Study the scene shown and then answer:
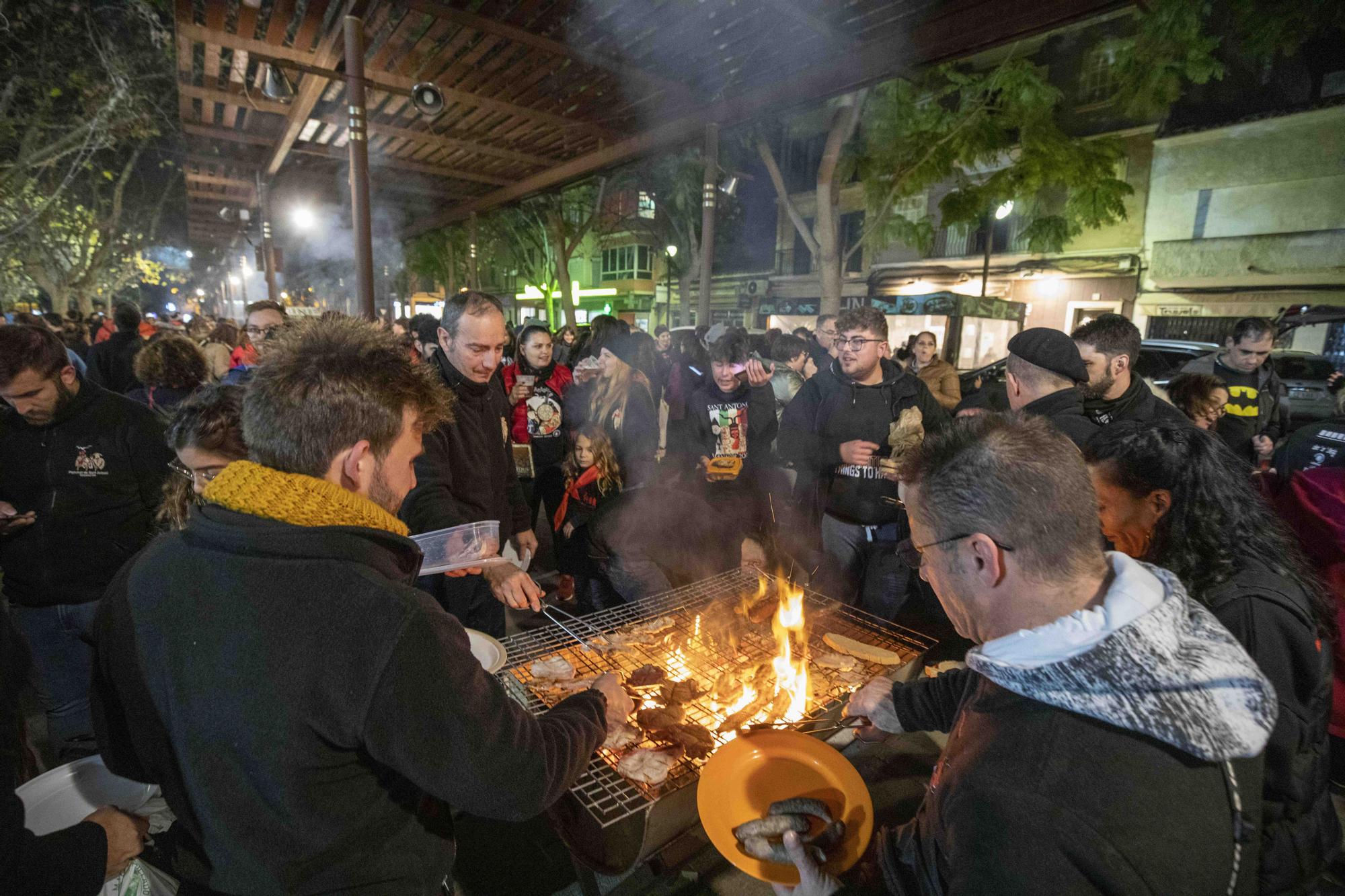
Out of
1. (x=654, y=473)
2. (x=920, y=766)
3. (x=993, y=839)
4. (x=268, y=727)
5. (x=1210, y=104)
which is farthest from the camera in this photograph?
(x=1210, y=104)

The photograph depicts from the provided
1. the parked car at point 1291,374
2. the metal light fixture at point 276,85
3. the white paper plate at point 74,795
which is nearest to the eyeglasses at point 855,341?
the white paper plate at point 74,795

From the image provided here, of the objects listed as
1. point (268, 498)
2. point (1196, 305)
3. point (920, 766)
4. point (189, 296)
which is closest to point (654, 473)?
point (920, 766)

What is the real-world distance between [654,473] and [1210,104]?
2551 cm

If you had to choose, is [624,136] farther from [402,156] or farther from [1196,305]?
[1196,305]

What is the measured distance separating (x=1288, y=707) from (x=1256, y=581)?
0.36 m

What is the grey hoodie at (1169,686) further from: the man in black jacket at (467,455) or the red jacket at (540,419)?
the red jacket at (540,419)

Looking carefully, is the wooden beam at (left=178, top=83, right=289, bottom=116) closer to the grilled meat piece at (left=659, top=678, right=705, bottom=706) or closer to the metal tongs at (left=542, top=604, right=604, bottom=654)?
the metal tongs at (left=542, top=604, right=604, bottom=654)

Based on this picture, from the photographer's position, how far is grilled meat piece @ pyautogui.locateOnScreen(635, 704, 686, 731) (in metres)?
2.54

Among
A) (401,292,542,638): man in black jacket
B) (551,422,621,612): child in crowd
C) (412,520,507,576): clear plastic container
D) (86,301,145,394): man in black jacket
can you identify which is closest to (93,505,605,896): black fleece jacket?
(412,520,507,576): clear plastic container

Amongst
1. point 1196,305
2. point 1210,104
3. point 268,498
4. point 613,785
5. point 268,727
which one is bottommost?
point 613,785

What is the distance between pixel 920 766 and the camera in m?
3.70

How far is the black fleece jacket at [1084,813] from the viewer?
43.5 inches

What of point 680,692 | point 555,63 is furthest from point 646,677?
point 555,63

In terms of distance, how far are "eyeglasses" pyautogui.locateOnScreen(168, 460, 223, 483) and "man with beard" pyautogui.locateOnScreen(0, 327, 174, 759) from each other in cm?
75
